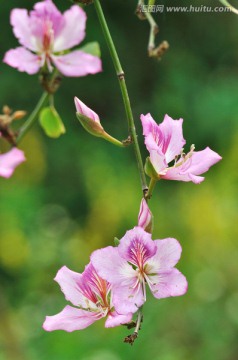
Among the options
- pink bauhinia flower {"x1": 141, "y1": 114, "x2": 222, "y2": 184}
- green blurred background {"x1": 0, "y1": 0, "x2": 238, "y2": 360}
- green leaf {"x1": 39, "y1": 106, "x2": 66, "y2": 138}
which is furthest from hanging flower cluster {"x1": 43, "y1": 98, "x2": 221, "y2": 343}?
green blurred background {"x1": 0, "y1": 0, "x2": 238, "y2": 360}

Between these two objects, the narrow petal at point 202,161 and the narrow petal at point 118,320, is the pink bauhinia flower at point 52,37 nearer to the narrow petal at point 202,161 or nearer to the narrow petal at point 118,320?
the narrow petal at point 202,161

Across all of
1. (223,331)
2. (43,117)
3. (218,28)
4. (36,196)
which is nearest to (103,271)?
(43,117)

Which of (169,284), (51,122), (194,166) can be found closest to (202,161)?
(194,166)

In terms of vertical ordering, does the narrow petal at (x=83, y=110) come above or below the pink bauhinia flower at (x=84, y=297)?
above

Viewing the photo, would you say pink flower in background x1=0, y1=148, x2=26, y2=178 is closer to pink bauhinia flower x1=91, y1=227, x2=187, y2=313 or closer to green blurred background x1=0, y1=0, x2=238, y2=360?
pink bauhinia flower x1=91, y1=227, x2=187, y2=313

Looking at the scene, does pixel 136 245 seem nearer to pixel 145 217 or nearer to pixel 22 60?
pixel 145 217

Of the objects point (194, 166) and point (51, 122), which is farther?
point (51, 122)

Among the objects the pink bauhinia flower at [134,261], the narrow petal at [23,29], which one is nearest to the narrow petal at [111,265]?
the pink bauhinia flower at [134,261]
